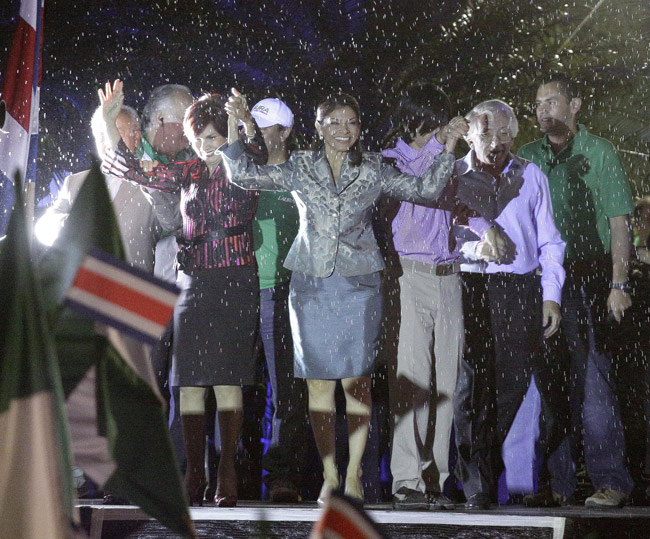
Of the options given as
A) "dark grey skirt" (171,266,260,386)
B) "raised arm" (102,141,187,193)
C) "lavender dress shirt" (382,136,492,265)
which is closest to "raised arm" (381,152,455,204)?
"lavender dress shirt" (382,136,492,265)

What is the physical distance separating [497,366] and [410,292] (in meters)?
0.51

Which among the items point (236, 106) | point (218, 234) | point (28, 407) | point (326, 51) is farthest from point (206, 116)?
point (28, 407)

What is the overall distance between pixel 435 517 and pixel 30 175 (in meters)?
2.14

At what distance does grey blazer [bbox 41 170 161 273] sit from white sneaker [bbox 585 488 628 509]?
7.56 feet

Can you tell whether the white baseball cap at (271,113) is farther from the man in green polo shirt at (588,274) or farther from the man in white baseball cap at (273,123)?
the man in green polo shirt at (588,274)

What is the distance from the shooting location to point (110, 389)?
164cm

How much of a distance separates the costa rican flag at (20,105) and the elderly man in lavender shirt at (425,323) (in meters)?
1.66

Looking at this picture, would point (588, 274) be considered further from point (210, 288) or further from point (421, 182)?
point (210, 288)

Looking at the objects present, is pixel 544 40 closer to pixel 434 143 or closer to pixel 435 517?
pixel 434 143

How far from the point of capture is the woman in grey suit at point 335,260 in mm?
4148

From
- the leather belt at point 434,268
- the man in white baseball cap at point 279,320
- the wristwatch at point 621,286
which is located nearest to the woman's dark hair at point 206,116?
the man in white baseball cap at point 279,320

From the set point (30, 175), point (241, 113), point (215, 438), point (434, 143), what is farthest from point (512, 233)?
point (30, 175)

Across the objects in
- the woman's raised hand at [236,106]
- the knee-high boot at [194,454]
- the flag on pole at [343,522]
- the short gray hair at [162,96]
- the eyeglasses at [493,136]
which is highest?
the short gray hair at [162,96]

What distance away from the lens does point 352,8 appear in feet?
20.1
